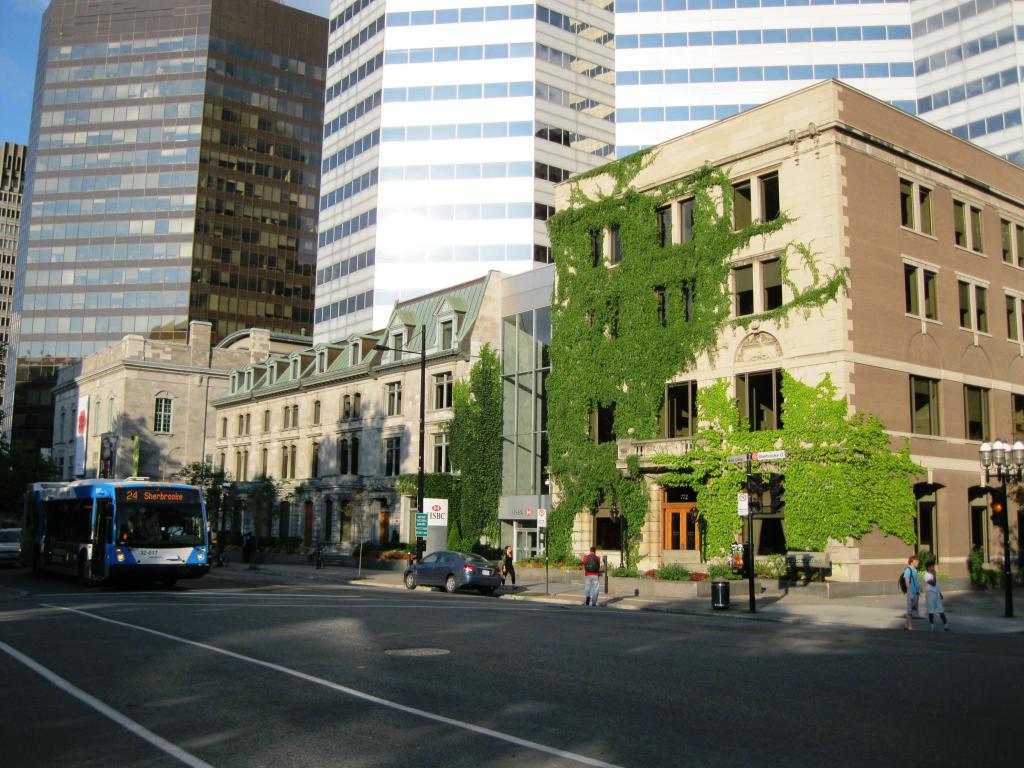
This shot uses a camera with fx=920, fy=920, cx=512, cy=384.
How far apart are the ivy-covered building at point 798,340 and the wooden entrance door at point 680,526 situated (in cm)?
9

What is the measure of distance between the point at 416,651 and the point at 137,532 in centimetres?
1633

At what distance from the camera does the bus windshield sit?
2700 cm

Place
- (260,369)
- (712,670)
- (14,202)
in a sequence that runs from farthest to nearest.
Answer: (14,202), (260,369), (712,670)

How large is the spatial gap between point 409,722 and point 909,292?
31.6 m

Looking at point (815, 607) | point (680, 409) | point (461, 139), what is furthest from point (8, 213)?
point (815, 607)

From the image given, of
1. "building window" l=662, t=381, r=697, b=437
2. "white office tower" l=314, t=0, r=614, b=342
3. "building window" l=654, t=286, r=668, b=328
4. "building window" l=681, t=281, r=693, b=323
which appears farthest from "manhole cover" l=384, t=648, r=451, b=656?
"white office tower" l=314, t=0, r=614, b=342

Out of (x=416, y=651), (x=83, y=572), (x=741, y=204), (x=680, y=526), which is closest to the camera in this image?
(x=416, y=651)

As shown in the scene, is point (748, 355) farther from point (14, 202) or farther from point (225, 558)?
point (14, 202)

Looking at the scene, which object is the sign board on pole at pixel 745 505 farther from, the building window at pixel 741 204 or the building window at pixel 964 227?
the building window at pixel 964 227

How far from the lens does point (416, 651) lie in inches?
546

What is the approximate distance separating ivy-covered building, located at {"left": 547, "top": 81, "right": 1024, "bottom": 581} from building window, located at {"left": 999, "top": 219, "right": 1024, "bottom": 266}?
9cm

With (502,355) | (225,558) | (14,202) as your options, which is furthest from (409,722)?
(14,202)

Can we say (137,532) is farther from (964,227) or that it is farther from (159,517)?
(964,227)

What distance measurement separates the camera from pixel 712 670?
12.7m
